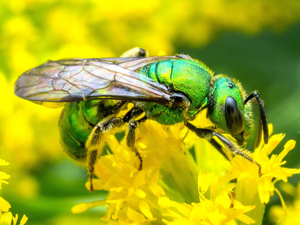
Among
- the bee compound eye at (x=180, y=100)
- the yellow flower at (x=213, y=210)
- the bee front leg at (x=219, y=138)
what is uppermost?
the bee compound eye at (x=180, y=100)

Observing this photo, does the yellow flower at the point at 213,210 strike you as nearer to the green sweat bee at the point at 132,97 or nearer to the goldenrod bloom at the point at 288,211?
the green sweat bee at the point at 132,97

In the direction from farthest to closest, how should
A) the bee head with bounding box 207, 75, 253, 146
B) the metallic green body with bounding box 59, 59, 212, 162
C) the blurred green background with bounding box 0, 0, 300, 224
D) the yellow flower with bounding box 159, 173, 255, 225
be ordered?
1. the blurred green background with bounding box 0, 0, 300, 224
2. the metallic green body with bounding box 59, 59, 212, 162
3. the bee head with bounding box 207, 75, 253, 146
4. the yellow flower with bounding box 159, 173, 255, 225

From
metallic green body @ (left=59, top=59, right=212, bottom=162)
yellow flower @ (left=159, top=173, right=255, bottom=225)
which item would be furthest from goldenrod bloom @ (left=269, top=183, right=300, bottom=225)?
metallic green body @ (left=59, top=59, right=212, bottom=162)

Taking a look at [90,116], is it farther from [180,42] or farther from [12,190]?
[180,42]

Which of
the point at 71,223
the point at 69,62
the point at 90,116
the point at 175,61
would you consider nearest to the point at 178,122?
the point at 175,61

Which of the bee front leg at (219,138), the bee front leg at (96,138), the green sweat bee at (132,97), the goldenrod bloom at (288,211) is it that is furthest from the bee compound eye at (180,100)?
the goldenrod bloom at (288,211)

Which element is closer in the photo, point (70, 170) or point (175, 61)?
point (175, 61)

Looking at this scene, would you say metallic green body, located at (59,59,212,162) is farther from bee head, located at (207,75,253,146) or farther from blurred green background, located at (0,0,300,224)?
blurred green background, located at (0,0,300,224)
